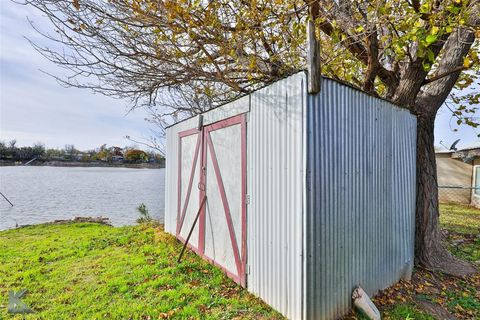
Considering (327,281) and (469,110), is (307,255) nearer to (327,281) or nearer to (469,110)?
(327,281)

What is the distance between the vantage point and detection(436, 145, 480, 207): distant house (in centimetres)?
1076

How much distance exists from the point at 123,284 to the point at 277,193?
257 centimetres

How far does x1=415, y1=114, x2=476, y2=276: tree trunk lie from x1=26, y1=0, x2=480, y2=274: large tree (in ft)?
0.05

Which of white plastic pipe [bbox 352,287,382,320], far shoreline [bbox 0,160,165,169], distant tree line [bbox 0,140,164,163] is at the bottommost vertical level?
white plastic pipe [bbox 352,287,382,320]

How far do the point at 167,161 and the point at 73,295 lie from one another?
3.47 m

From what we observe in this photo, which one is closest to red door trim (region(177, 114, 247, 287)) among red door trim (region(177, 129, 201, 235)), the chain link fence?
red door trim (region(177, 129, 201, 235))

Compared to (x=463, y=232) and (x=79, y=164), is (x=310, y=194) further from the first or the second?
(x=79, y=164)

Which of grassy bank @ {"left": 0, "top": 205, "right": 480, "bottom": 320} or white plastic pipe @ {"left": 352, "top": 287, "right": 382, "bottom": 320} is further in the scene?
grassy bank @ {"left": 0, "top": 205, "right": 480, "bottom": 320}

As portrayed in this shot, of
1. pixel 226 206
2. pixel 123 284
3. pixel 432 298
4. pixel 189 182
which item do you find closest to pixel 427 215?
pixel 432 298

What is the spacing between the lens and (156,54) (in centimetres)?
386

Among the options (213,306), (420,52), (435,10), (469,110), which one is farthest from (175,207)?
(469,110)

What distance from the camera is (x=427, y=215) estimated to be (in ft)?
14.0

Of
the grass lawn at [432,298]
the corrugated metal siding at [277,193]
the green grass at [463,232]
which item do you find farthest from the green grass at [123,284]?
the green grass at [463,232]

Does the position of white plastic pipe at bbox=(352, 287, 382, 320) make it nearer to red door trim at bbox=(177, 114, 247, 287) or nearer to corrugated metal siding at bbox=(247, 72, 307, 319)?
corrugated metal siding at bbox=(247, 72, 307, 319)
